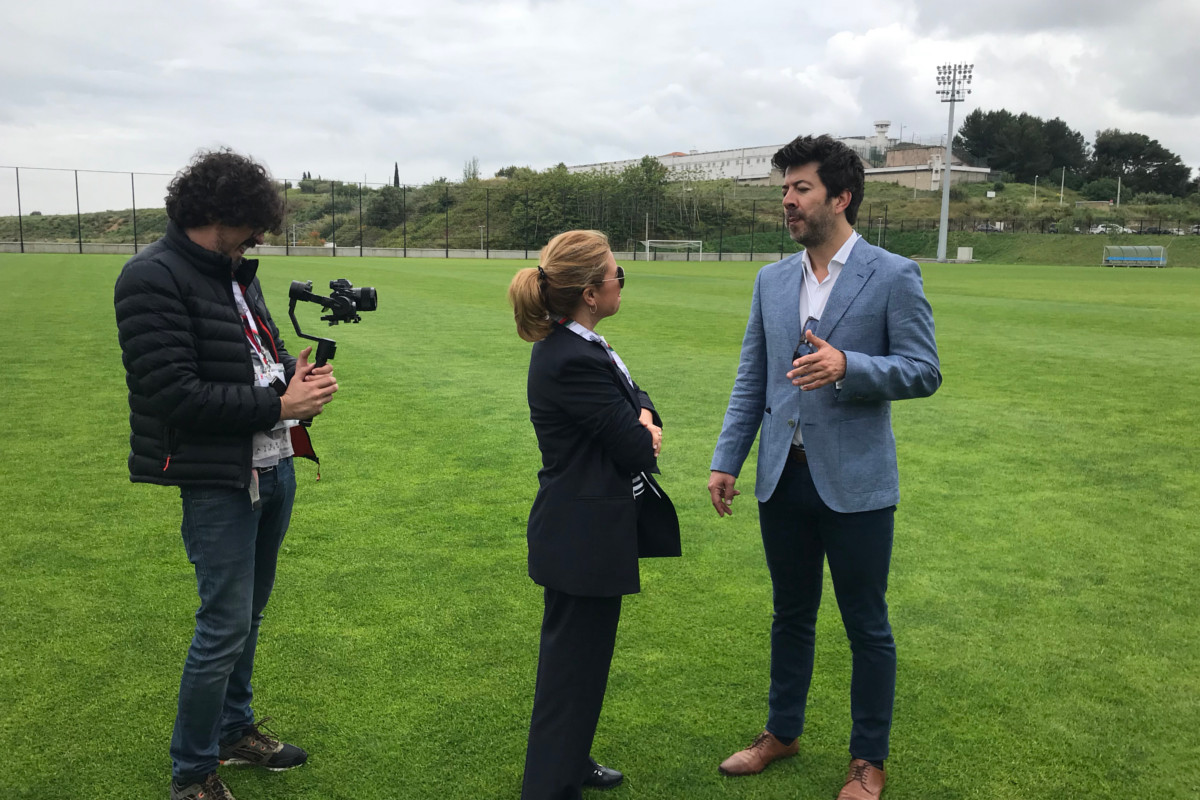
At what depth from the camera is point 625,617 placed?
4.07m

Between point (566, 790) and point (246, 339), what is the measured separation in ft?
5.09

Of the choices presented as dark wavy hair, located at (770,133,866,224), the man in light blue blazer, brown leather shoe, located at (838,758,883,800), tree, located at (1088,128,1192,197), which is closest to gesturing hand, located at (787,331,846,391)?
the man in light blue blazer

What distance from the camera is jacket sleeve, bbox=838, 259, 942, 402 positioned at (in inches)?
99.3

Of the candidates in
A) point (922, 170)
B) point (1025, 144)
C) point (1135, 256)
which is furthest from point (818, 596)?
point (1025, 144)

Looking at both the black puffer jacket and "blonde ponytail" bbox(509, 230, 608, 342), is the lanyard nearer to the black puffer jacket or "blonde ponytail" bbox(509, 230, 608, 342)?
the black puffer jacket

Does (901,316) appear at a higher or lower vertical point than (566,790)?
higher

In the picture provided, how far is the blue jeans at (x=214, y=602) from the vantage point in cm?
245

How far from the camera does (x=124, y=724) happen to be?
3119 millimetres

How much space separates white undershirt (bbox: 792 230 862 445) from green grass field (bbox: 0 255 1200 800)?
4.39ft

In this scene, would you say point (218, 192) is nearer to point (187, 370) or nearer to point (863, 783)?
point (187, 370)

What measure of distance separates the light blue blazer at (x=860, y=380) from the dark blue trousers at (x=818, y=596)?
7 centimetres

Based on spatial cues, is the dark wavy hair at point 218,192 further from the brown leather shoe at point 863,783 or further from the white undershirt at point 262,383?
the brown leather shoe at point 863,783

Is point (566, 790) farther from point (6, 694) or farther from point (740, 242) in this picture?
point (740, 242)

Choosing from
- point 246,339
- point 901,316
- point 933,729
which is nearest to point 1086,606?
point 933,729
